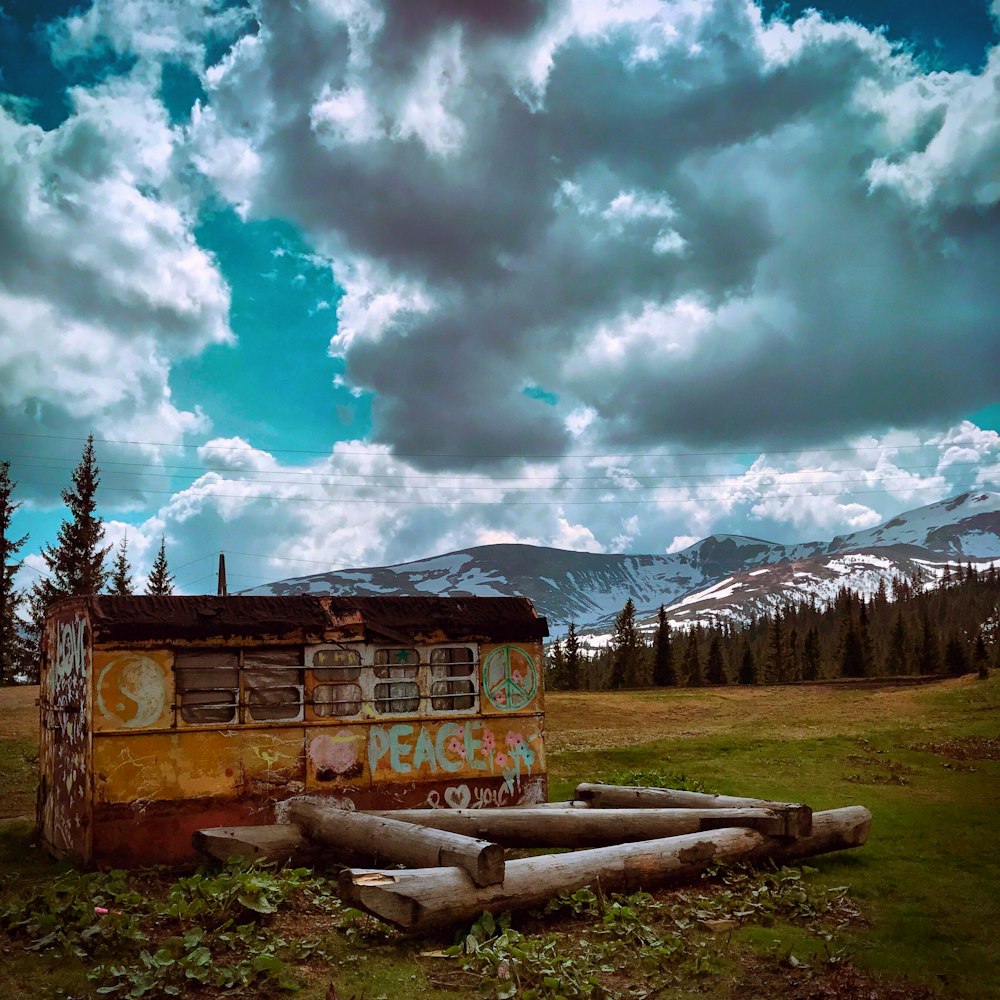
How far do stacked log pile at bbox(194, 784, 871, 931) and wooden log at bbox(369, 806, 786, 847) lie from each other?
1cm

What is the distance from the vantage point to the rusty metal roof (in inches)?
476

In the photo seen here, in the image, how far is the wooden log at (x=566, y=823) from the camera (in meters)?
11.7

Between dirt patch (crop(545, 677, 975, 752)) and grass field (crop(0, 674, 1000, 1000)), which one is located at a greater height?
grass field (crop(0, 674, 1000, 1000))

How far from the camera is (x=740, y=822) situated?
11.4m

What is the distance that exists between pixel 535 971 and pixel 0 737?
2371cm

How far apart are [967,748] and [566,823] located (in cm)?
1725

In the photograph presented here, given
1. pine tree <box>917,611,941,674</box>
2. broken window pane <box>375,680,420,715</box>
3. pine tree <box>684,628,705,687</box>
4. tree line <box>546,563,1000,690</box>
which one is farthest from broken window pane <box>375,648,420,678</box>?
pine tree <box>917,611,941,674</box>

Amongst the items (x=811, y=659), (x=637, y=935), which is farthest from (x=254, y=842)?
(x=811, y=659)

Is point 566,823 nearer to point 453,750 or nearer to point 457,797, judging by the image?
point 457,797

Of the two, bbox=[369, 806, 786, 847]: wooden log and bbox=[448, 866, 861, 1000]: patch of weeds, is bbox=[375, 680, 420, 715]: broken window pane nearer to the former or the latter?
bbox=[369, 806, 786, 847]: wooden log

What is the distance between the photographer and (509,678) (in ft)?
48.6

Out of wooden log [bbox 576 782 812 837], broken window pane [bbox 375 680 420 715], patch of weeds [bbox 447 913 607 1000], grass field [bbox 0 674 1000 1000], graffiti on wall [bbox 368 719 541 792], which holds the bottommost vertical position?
grass field [bbox 0 674 1000 1000]

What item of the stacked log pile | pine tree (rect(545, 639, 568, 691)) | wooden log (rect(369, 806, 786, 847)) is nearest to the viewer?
the stacked log pile

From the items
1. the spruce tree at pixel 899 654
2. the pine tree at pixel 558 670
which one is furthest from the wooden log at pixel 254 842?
the spruce tree at pixel 899 654
